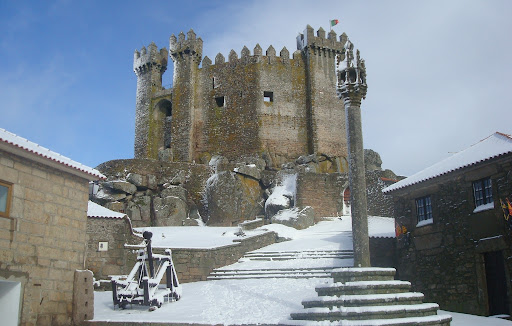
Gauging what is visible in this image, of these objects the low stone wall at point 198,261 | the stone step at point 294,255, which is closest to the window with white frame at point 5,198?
the low stone wall at point 198,261

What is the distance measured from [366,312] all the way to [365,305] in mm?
412


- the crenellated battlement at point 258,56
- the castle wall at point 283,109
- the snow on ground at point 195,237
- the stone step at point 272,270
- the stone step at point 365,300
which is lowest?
the stone step at point 365,300

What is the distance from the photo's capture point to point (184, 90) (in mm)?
40750

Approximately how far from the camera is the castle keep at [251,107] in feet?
129

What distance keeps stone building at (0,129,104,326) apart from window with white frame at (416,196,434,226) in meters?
11.5

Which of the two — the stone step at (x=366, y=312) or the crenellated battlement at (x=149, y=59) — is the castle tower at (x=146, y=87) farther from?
the stone step at (x=366, y=312)

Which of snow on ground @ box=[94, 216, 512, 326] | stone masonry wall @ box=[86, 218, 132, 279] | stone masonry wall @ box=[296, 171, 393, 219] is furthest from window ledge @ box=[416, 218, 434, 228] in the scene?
stone masonry wall @ box=[86, 218, 132, 279]

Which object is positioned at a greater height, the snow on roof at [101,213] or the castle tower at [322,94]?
the castle tower at [322,94]

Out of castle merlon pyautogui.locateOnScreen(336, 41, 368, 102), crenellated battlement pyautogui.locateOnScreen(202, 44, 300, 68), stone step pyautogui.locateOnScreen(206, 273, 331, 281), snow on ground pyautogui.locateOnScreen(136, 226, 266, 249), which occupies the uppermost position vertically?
crenellated battlement pyautogui.locateOnScreen(202, 44, 300, 68)

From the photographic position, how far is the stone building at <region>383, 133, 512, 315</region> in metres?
15.5

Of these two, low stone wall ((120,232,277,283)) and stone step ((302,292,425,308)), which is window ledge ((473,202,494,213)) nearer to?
stone step ((302,292,425,308))

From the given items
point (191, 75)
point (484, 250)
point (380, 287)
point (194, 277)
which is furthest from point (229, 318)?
point (191, 75)

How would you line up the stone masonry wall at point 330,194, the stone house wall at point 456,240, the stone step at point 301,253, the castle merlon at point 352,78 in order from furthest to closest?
the stone masonry wall at point 330,194 → the stone step at point 301,253 → the stone house wall at point 456,240 → the castle merlon at point 352,78

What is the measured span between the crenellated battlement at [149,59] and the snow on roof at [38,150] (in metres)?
32.4
